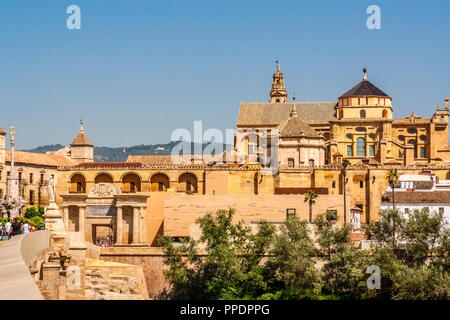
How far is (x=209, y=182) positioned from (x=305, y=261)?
26442 mm

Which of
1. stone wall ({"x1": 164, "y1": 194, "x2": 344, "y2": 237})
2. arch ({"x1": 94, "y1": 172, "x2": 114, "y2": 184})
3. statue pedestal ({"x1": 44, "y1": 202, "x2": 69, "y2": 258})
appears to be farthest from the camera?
arch ({"x1": 94, "y1": 172, "x2": 114, "y2": 184})

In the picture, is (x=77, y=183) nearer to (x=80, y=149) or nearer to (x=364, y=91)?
(x=80, y=149)

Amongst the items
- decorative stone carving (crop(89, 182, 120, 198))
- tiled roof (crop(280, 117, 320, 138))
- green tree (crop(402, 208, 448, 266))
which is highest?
tiled roof (crop(280, 117, 320, 138))

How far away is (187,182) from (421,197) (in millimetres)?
22146

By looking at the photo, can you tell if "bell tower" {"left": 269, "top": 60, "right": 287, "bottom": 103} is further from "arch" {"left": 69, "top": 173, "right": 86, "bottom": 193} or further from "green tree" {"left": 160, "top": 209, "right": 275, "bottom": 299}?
"green tree" {"left": 160, "top": 209, "right": 275, "bottom": 299}

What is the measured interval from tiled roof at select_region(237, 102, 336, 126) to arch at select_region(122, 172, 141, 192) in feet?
58.3

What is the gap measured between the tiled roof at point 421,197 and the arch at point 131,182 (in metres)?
23.5

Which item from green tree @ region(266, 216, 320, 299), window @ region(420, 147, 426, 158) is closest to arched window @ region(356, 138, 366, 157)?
window @ region(420, 147, 426, 158)

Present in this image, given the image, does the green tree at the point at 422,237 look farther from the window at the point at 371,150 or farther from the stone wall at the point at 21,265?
the window at the point at 371,150

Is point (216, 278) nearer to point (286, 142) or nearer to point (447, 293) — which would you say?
point (447, 293)

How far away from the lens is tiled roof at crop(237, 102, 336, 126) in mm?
85750

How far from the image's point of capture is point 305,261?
41.2 meters

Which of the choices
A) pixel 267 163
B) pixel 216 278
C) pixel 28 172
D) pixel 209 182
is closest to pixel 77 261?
pixel 216 278

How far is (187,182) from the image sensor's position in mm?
70562
